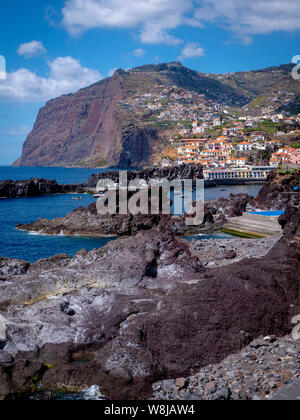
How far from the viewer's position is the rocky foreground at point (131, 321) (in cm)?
775

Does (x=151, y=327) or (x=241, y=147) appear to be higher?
(x=241, y=147)

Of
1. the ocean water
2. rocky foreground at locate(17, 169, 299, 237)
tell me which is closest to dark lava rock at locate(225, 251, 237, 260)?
rocky foreground at locate(17, 169, 299, 237)

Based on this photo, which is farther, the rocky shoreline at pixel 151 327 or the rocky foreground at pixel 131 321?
the rocky foreground at pixel 131 321

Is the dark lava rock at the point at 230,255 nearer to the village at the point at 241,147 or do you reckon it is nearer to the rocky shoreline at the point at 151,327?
the rocky shoreline at the point at 151,327

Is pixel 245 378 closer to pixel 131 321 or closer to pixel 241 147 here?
pixel 131 321

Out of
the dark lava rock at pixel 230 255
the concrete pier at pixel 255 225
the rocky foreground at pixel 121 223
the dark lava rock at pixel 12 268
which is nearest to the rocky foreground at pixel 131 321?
the dark lava rock at pixel 12 268

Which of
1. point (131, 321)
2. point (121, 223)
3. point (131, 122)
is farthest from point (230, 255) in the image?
point (131, 122)

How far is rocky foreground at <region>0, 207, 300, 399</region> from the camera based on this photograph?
775 centimetres

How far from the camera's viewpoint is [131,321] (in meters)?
9.52

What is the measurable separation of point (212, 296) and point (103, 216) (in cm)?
1894

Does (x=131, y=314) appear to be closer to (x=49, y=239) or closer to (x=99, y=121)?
(x=49, y=239)

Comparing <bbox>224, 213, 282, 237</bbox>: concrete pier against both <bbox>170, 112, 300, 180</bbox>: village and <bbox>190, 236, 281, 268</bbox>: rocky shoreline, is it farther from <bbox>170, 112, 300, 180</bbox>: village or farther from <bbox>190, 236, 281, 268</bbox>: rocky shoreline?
<bbox>170, 112, 300, 180</bbox>: village

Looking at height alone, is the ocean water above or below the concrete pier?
above

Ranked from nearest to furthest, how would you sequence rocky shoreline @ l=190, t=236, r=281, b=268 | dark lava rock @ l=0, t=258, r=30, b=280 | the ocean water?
1. dark lava rock @ l=0, t=258, r=30, b=280
2. rocky shoreline @ l=190, t=236, r=281, b=268
3. the ocean water
